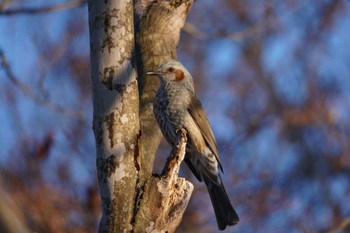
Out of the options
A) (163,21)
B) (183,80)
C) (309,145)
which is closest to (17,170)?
(183,80)

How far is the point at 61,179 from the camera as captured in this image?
777 cm

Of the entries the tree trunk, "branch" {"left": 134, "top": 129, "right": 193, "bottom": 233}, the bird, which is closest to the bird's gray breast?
the bird

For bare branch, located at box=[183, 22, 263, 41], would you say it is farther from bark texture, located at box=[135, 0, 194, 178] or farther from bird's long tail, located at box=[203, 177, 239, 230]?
bird's long tail, located at box=[203, 177, 239, 230]

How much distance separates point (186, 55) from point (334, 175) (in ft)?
17.7

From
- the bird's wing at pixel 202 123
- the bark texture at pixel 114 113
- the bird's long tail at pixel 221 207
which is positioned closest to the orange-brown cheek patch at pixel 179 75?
the bird's wing at pixel 202 123

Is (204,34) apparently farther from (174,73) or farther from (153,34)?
(153,34)

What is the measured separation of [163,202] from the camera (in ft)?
12.9

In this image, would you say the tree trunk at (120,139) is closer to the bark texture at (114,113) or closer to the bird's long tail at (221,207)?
the bark texture at (114,113)

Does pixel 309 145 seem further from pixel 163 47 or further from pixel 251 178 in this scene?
pixel 163 47

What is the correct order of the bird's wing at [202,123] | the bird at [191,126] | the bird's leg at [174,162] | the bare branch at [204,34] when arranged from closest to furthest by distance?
the bird's leg at [174,162] < the bird at [191,126] < the bird's wing at [202,123] < the bare branch at [204,34]

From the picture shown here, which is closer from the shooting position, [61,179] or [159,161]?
[61,179]

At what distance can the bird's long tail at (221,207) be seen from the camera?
5.20 meters

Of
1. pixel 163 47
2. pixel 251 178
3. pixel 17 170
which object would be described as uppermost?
pixel 163 47

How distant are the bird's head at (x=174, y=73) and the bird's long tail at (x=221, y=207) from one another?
76cm
